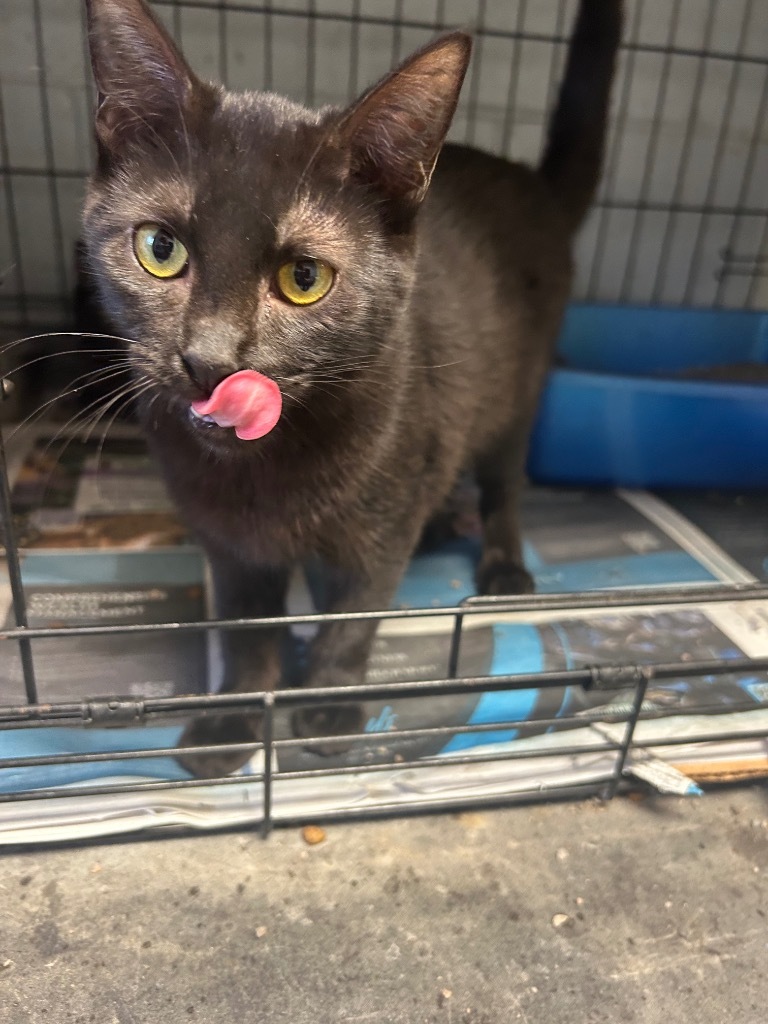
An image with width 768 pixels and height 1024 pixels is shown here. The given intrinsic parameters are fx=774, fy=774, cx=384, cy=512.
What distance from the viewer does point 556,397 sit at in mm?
1272

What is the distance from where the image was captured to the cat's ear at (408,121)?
56 cm

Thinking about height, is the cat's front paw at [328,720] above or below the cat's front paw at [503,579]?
above

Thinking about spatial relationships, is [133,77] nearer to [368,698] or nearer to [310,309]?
[310,309]

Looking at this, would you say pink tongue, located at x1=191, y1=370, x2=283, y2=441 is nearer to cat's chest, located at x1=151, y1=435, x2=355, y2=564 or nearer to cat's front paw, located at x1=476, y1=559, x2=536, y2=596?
cat's chest, located at x1=151, y1=435, x2=355, y2=564

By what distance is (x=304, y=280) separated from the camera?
59 centimetres

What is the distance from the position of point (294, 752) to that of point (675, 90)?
1568 mm

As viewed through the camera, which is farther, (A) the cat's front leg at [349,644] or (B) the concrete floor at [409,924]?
(A) the cat's front leg at [349,644]

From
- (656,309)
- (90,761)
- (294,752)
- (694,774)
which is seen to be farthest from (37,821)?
(656,309)

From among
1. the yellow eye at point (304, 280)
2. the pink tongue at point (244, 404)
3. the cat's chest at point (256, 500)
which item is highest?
the yellow eye at point (304, 280)

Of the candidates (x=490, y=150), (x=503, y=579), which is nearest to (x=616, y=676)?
(x=503, y=579)

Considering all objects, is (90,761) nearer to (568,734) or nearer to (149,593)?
(149,593)

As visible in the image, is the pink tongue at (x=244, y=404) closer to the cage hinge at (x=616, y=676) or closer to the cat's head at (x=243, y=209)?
the cat's head at (x=243, y=209)

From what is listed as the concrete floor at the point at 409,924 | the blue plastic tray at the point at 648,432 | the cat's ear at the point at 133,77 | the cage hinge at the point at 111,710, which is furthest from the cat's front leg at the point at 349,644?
the blue plastic tray at the point at 648,432

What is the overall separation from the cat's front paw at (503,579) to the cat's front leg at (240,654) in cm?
32
